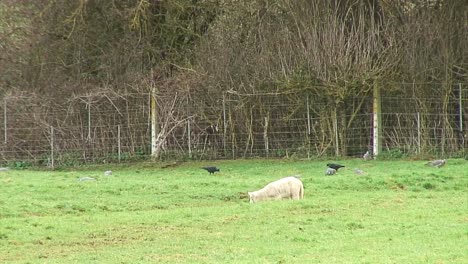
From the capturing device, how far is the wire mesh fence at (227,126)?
75.9ft

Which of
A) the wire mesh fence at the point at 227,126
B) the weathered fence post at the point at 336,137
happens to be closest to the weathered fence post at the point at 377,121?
the wire mesh fence at the point at 227,126

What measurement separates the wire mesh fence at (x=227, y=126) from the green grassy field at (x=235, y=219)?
3438 millimetres

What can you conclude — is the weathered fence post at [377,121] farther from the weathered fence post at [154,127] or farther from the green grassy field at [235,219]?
the weathered fence post at [154,127]

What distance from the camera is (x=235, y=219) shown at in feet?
42.9

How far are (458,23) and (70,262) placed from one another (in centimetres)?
1707

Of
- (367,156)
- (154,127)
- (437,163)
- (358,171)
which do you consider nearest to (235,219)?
(358,171)

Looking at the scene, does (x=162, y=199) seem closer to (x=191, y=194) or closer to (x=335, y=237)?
(x=191, y=194)

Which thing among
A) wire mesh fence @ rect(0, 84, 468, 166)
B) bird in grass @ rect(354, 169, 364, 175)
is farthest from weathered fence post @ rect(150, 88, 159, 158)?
bird in grass @ rect(354, 169, 364, 175)

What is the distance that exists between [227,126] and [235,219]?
11237 millimetres

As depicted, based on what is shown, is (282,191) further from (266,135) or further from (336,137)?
(266,135)

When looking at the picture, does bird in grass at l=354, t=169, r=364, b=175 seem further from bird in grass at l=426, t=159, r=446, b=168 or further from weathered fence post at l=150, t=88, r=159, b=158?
weathered fence post at l=150, t=88, r=159, b=158

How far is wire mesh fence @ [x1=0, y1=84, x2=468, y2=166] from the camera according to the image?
23141 millimetres

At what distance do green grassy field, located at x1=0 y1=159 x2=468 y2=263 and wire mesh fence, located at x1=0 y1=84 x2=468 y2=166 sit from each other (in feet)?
11.3

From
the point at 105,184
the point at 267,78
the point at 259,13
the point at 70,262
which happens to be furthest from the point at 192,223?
the point at 259,13
